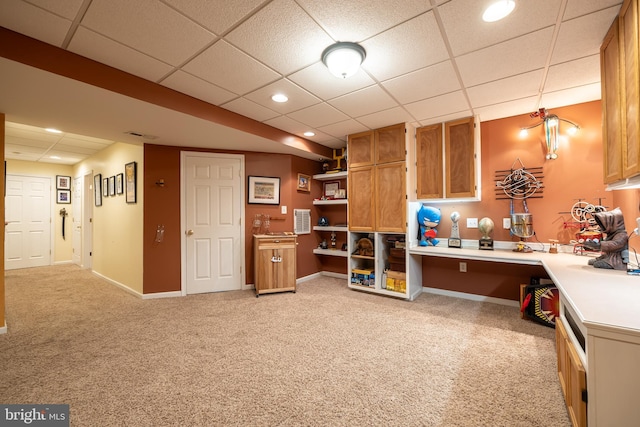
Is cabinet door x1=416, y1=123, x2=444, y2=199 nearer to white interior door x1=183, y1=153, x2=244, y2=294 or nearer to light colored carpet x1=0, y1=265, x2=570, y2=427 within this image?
light colored carpet x1=0, y1=265, x2=570, y2=427

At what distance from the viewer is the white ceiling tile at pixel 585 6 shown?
1.52m

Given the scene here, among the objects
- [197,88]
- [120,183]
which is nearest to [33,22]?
[197,88]

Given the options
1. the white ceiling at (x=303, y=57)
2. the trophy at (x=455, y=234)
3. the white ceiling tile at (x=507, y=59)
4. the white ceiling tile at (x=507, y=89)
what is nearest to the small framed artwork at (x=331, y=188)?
the white ceiling at (x=303, y=57)

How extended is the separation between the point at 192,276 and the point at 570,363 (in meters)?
4.21

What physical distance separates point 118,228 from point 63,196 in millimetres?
3675

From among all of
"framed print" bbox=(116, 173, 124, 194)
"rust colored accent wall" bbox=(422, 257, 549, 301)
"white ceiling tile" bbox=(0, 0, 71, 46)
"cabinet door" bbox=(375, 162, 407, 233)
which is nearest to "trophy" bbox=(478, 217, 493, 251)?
"rust colored accent wall" bbox=(422, 257, 549, 301)

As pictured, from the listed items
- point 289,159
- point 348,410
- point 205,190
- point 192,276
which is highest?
point 289,159

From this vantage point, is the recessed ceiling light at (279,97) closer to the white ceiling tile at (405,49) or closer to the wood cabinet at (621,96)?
the white ceiling tile at (405,49)

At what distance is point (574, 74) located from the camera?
231cm

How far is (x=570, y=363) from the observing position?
1445 mm

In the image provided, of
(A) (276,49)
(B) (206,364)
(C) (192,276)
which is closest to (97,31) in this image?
(A) (276,49)

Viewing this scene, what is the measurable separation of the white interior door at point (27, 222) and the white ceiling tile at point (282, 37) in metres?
7.35

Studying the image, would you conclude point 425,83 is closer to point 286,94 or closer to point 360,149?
point 286,94

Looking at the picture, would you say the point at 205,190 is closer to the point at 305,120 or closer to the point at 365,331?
the point at 305,120
